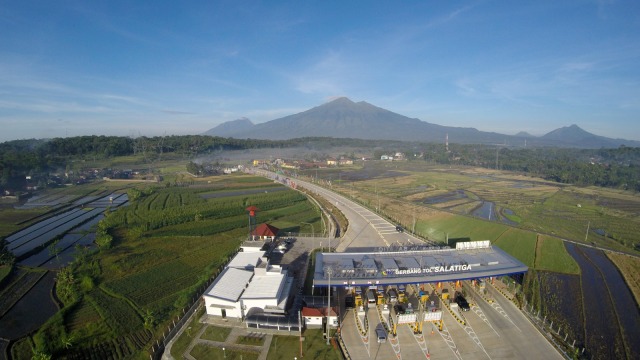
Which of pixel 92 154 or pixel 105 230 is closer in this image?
pixel 105 230

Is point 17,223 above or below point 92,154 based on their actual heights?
below

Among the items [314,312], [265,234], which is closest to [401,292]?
[314,312]

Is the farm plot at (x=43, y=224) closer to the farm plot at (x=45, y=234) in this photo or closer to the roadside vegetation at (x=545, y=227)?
the farm plot at (x=45, y=234)

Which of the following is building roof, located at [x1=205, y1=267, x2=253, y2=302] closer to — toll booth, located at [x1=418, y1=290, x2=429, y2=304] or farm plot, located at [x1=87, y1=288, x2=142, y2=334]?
farm plot, located at [x1=87, y1=288, x2=142, y2=334]

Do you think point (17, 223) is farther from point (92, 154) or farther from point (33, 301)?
point (92, 154)

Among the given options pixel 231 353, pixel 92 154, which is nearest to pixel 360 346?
pixel 231 353
